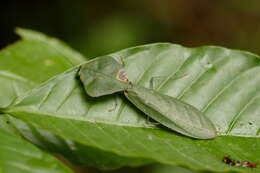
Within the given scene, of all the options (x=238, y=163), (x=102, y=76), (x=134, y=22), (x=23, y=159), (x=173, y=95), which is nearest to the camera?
(x=23, y=159)

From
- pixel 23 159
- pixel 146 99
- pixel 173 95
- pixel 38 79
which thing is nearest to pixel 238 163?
pixel 173 95

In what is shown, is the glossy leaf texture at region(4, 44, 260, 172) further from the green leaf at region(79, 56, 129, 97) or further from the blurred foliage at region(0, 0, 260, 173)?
the blurred foliage at region(0, 0, 260, 173)

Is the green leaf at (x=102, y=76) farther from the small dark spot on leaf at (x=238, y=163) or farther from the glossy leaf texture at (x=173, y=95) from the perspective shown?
the small dark spot on leaf at (x=238, y=163)

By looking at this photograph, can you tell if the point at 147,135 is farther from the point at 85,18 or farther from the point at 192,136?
the point at 85,18

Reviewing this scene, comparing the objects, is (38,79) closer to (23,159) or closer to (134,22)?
(23,159)

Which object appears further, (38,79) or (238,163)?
(38,79)

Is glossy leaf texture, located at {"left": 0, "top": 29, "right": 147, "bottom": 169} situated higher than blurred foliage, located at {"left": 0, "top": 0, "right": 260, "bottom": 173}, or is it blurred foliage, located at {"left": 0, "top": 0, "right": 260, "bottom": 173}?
glossy leaf texture, located at {"left": 0, "top": 29, "right": 147, "bottom": 169}

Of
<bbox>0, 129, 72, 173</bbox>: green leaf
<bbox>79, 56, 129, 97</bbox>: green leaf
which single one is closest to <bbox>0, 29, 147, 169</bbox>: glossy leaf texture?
<bbox>0, 129, 72, 173</bbox>: green leaf
